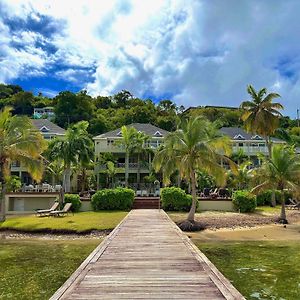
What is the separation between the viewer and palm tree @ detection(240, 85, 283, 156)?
40812 millimetres

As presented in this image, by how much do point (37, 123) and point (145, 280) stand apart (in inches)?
2006

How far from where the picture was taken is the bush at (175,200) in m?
29.8

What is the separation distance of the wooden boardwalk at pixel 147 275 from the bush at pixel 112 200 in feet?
58.1

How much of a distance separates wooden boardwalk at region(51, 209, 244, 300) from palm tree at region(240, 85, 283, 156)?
30.4 metres

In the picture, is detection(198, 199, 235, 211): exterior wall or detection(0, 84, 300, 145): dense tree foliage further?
detection(0, 84, 300, 145): dense tree foliage

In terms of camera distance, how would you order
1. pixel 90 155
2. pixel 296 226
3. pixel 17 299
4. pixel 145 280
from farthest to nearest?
pixel 90 155
pixel 296 226
pixel 17 299
pixel 145 280

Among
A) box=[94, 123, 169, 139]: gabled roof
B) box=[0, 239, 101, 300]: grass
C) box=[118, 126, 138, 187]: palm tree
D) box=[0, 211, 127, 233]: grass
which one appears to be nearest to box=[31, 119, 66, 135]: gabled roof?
box=[94, 123, 169, 139]: gabled roof

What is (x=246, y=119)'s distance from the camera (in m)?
42.0

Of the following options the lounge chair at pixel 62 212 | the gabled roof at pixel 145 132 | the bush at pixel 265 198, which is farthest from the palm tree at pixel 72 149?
the bush at pixel 265 198

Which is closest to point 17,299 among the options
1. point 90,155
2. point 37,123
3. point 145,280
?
point 145,280

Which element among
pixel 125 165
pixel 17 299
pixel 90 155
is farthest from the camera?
pixel 125 165

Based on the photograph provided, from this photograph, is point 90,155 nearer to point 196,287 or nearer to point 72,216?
point 72,216

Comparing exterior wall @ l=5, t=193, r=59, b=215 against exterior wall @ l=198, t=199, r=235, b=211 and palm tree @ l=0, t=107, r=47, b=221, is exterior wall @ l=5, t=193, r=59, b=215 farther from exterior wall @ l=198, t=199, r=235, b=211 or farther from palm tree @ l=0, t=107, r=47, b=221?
exterior wall @ l=198, t=199, r=235, b=211

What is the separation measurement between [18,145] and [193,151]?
11.6 meters
